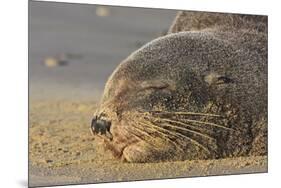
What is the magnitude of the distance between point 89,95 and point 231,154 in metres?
0.87

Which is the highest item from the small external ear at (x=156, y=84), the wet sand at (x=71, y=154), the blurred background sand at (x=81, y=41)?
the blurred background sand at (x=81, y=41)

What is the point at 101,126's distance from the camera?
3.16 m

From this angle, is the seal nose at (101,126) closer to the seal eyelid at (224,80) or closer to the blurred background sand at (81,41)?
the blurred background sand at (81,41)

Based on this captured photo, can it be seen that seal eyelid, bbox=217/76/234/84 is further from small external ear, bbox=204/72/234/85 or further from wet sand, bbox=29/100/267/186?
wet sand, bbox=29/100/267/186

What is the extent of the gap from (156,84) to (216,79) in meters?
0.36

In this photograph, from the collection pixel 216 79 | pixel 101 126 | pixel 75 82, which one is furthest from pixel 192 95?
pixel 75 82

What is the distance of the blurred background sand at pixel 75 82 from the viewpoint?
3045mm

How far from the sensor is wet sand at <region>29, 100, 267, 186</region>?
3053mm

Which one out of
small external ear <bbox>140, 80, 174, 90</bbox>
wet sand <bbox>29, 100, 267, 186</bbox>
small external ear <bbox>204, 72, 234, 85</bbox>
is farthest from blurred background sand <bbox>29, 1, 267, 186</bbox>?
small external ear <bbox>204, 72, 234, 85</bbox>


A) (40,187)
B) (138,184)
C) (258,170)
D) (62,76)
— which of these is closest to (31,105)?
(62,76)

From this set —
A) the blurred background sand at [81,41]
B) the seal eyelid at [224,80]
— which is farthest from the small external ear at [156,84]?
the seal eyelid at [224,80]

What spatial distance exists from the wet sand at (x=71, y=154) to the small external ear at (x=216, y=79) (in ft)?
1.54
